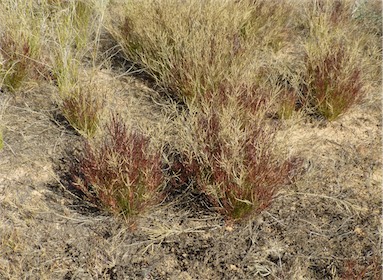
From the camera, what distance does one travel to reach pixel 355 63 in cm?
336

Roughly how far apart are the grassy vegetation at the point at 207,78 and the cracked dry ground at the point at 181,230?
131mm

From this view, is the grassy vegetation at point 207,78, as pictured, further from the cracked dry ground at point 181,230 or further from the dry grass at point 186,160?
the cracked dry ground at point 181,230

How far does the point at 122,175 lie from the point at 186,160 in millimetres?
433

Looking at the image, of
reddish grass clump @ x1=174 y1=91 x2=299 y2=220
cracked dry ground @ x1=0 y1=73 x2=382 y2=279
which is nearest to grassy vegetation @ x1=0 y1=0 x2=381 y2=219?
reddish grass clump @ x1=174 y1=91 x2=299 y2=220

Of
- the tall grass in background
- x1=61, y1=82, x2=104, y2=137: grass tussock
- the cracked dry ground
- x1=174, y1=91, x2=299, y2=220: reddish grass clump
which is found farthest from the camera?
the tall grass in background

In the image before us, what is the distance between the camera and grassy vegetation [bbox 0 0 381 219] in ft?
8.19

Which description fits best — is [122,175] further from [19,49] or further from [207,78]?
[19,49]

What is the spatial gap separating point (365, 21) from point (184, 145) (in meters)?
3.09

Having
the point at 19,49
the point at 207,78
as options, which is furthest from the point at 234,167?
the point at 19,49

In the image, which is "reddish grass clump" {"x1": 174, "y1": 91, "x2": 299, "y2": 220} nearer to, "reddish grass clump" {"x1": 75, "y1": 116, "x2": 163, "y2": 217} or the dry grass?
the dry grass

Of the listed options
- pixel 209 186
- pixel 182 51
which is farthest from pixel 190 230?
pixel 182 51

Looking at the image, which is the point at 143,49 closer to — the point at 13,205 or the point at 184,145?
the point at 184,145

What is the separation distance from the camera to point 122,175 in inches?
95.1

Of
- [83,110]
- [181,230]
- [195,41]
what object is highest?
[195,41]
